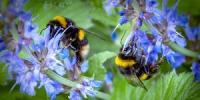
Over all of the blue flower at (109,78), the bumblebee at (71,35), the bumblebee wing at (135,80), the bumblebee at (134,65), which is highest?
the bumblebee at (71,35)

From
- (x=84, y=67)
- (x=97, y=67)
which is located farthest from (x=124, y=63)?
(x=97, y=67)

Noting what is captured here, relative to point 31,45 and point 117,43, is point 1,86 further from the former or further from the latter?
point 117,43

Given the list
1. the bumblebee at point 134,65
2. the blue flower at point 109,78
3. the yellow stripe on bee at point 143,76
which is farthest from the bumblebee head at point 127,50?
the blue flower at point 109,78

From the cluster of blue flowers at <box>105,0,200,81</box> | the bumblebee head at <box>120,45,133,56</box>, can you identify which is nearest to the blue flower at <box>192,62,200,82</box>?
the cluster of blue flowers at <box>105,0,200,81</box>

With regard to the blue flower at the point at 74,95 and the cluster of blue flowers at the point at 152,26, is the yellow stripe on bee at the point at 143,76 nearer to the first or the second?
the cluster of blue flowers at the point at 152,26

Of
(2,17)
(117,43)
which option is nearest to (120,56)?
(2,17)

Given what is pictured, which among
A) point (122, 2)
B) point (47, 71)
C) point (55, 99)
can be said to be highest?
point (122, 2)

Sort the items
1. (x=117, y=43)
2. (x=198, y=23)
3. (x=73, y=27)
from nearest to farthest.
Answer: (x=73, y=27), (x=198, y=23), (x=117, y=43)
